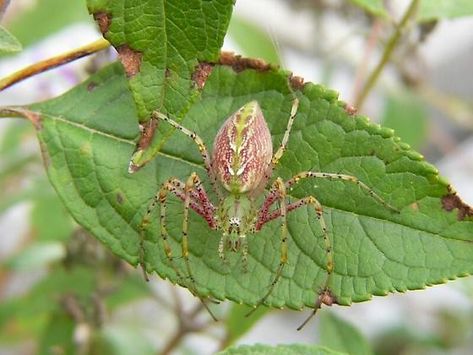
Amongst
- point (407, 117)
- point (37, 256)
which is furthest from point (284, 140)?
point (407, 117)

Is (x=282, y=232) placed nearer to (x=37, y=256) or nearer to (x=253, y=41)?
(x=37, y=256)

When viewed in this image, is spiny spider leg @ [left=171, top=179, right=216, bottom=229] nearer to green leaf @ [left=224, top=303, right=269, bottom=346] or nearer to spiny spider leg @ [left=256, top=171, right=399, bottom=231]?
spiny spider leg @ [left=256, top=171, right=399, bottom=231]

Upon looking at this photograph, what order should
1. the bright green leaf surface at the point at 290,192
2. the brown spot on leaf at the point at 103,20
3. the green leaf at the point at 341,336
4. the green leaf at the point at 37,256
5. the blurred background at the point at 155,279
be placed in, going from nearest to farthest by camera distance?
the brown spot on leaf at the point at 103,20
the bright green leaf surface at the point at 290,192
the green leaf at the point at 341,336
the blurred background at the point at 155,279
the green leaf at the point at 37,256

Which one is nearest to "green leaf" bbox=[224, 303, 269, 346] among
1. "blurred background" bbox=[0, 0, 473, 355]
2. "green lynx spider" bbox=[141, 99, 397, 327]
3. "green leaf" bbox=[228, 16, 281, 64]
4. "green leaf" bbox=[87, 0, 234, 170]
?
"blurred background" bbox=[0, 0, 473, 355]

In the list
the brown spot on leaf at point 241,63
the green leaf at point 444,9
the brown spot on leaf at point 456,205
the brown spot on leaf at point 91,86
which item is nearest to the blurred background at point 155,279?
the green leaf at point 444,9

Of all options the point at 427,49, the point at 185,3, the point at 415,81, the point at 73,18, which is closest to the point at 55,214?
the point at 73,18

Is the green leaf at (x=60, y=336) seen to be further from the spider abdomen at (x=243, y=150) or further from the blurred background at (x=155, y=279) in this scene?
the spider abdomen at (x=243, y=150)

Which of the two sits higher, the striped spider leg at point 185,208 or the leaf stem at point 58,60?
the leaf stem at point 58,60
